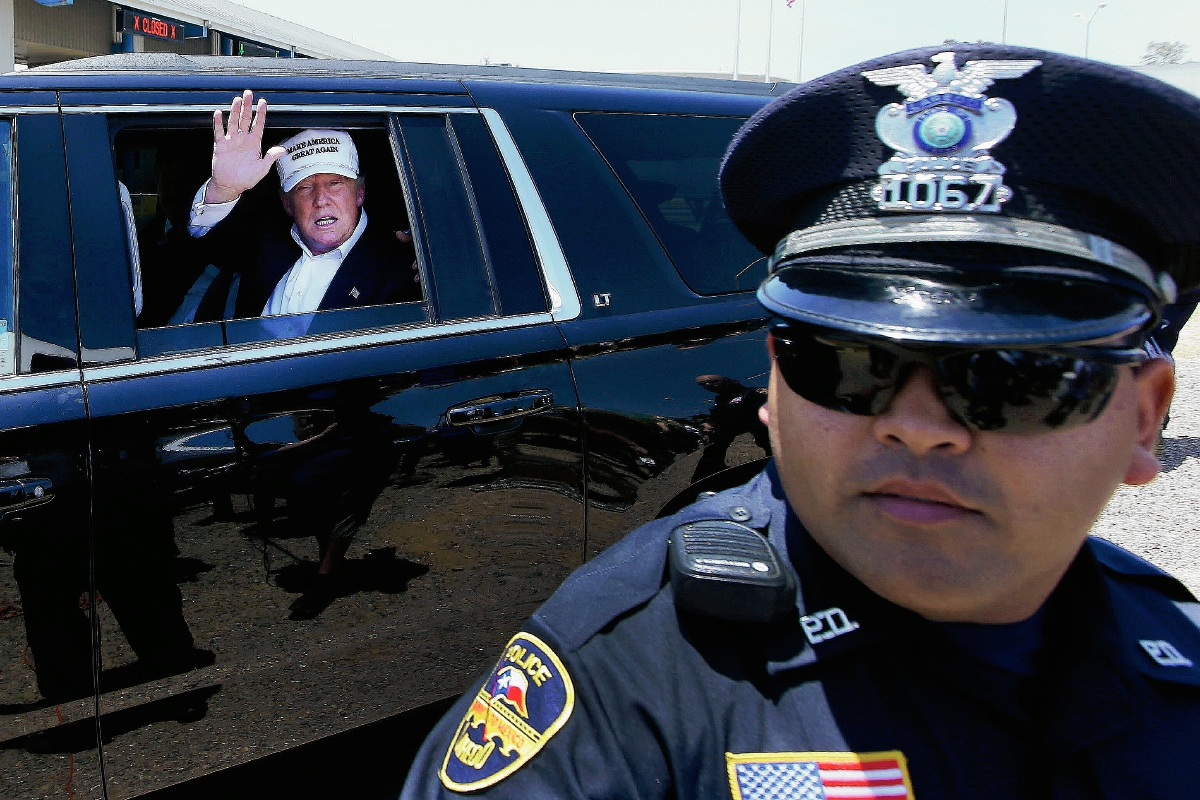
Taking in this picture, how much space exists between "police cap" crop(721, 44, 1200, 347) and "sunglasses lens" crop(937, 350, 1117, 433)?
2cm

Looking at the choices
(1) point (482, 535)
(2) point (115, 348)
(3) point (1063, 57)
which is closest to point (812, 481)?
(3) point (1063, 57)

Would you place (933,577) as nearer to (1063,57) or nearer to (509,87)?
(1063,57)

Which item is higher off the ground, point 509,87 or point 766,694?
point 509,87

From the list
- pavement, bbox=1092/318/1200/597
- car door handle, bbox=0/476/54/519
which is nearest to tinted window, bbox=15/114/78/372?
car door handle, bbox=0/476/54/519

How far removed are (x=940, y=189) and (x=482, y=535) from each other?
139 cm

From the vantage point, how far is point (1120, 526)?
4.41m

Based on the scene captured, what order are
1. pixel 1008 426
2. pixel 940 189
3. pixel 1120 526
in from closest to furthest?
pixel 1008 426 → pixel 940 189 → pixel 1120 526

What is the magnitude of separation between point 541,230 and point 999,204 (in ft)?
5.01

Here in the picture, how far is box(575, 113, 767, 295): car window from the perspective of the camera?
258 centimetres

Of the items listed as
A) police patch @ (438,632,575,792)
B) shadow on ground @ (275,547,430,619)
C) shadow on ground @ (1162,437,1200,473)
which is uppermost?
police patch @ (438,632,575,792)

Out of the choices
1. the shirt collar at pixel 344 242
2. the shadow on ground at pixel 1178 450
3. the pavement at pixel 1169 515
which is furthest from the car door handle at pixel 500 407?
the shadow on ground at pixel 1178 450

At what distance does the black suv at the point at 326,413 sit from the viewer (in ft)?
5.82

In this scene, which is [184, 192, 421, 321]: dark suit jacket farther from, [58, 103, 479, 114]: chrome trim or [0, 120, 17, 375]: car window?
[0, 120, 17, 375]: car window

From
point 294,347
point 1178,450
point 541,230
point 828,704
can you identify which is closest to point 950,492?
point 828,704
